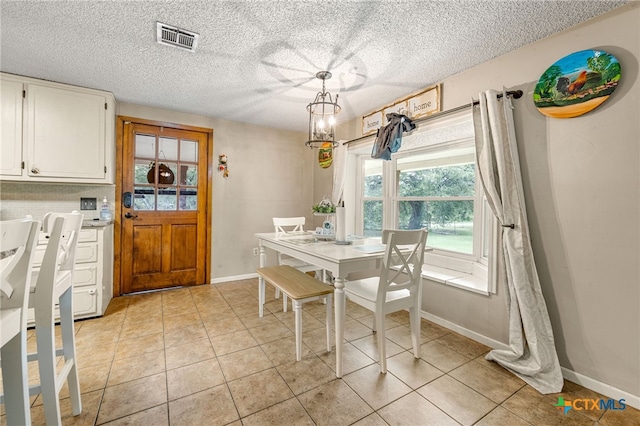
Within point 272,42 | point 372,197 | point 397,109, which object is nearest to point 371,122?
point 397,109

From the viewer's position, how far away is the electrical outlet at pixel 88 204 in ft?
9.86

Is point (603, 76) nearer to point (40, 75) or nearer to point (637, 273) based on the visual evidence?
point (637, 273)

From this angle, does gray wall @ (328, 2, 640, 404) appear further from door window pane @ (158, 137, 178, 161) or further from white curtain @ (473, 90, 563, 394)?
door window pane @ (158, 137, 178, 161)

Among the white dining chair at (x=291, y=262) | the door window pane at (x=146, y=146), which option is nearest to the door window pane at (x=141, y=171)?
the door window pane at (x=146, y=146)

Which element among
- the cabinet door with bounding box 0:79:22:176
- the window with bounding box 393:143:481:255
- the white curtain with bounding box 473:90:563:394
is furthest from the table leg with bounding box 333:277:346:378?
the cabinet door with bounding box 0:79:22:176

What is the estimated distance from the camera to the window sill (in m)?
2.27

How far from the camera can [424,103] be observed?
2.65 meters

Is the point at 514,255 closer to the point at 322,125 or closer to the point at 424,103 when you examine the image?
the point at 424,103

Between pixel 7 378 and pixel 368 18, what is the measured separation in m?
2.40

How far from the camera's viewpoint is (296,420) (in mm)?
1404

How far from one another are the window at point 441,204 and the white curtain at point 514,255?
0.84 feet

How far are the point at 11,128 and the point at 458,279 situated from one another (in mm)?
4335

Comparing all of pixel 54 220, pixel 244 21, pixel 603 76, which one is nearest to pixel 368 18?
pixel 244 21

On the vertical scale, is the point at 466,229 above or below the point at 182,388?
above
